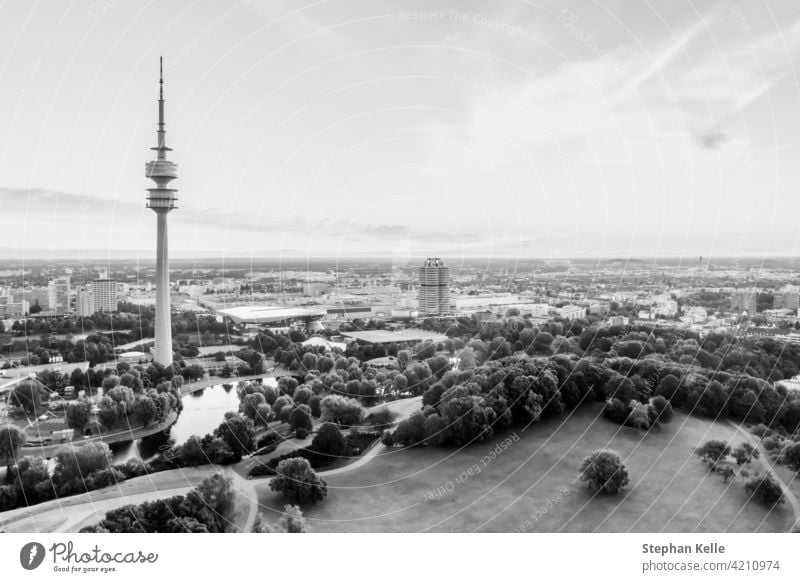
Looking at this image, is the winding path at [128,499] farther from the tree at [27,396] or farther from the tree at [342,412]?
the tree at [27,396]

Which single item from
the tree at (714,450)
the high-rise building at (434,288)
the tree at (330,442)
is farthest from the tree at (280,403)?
the tree at (714,450)

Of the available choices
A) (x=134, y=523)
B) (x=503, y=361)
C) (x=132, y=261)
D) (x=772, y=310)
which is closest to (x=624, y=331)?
(x=772, y=310)

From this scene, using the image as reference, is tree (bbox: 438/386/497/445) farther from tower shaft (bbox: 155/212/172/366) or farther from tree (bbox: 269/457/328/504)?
tower shaft (bbox: 155/212/172/366)

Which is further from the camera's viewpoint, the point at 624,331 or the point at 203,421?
the point at 624,331

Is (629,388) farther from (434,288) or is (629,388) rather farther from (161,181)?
(161,181)

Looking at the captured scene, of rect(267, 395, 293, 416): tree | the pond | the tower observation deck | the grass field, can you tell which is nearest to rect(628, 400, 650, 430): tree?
the grass field

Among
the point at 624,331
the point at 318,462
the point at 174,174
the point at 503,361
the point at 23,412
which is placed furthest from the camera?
the point at 174,174

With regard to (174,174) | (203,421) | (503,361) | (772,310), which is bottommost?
(203,421)
